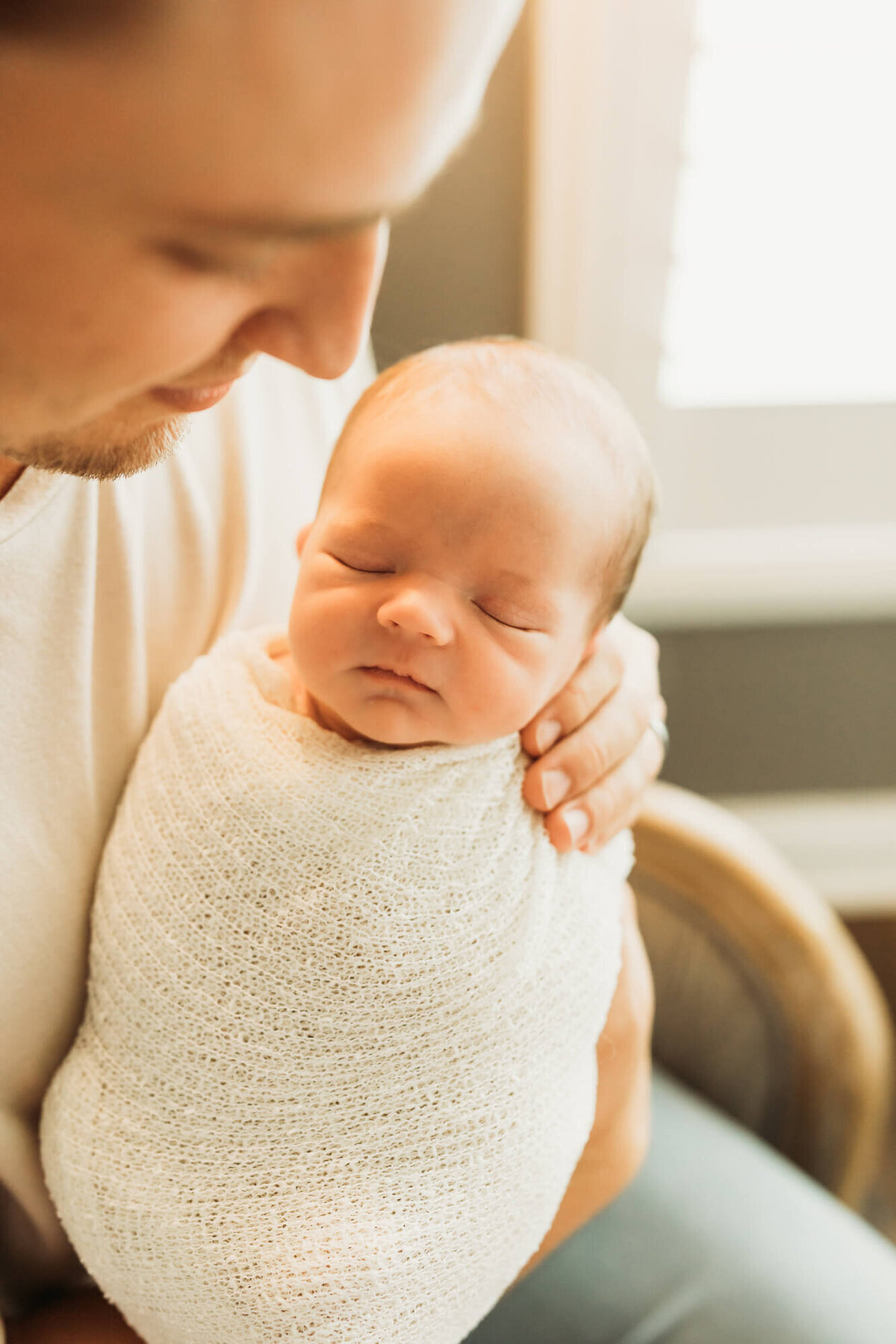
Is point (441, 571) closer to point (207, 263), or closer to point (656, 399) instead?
point (207, 263)

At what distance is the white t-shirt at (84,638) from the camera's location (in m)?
0.61

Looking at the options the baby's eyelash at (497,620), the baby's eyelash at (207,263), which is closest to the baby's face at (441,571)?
the baby's eyelash at (497,620)

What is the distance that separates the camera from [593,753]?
0.75m

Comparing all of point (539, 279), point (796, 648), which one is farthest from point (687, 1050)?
point (539, 279)

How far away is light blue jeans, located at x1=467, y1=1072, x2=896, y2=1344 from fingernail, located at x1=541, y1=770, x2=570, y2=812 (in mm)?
433

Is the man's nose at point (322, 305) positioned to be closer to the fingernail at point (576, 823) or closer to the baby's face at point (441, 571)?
the baby's face at point (441, 571)

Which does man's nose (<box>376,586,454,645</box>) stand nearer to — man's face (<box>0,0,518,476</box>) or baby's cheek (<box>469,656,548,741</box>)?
baby's cheek (<box>469,656,548,741</box>)

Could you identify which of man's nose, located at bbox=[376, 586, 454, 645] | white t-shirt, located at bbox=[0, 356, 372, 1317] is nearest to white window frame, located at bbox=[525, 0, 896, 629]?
white t-shirt, located at bbox=[0, 356, 372, 1317]

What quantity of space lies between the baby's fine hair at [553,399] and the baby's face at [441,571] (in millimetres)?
23

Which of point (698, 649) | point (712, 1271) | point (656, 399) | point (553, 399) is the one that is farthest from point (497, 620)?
point (698, 649)

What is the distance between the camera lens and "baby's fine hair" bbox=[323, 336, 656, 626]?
0.68m

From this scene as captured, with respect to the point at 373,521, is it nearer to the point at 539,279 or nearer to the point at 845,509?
the point at 539,279

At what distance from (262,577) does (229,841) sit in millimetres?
239

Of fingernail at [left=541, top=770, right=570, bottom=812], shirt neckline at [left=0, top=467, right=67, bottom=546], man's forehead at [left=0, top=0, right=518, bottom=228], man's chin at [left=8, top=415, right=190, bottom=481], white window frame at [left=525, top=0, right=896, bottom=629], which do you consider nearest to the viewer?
man's forehead at [left=0, top=0, right=518, bottom=228]
